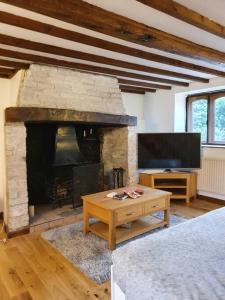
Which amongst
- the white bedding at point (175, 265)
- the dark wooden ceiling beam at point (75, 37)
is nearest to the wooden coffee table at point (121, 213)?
the white bedding at point (175, 265)

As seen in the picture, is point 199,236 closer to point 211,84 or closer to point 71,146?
point 71,146

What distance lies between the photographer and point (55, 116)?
321cm

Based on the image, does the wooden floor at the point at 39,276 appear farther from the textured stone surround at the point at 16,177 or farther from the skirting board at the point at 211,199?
the skirting board at the point at 211,199

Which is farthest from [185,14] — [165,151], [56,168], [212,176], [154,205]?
[212,176]

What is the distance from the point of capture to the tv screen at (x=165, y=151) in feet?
14.4

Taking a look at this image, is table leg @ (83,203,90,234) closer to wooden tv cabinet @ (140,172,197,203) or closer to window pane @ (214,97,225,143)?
wooden tv cabinet @ (140,172,197,203)

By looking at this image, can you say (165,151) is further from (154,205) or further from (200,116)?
(154,205)

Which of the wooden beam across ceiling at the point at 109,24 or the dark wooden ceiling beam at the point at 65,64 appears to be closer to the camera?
the wooden beam across ceiling at the point at 109,24

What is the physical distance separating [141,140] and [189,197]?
4.57 ft

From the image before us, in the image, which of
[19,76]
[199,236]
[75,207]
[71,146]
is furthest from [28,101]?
[199,236]

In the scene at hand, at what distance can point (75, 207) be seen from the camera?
150 inches

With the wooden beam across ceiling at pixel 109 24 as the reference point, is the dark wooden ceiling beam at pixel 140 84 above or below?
above

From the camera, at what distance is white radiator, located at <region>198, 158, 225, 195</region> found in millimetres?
4162

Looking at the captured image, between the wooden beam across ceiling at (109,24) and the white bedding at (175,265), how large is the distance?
61.1 inches
